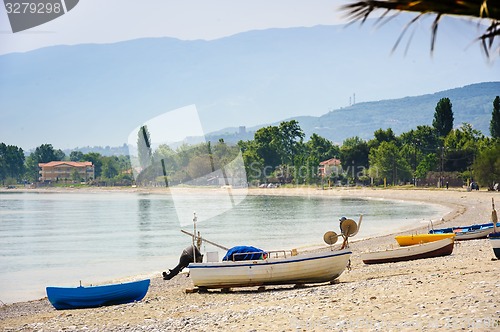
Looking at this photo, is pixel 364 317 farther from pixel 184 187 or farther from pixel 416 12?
pixel 184 187

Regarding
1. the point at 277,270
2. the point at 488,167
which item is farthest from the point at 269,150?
the point at 277,270

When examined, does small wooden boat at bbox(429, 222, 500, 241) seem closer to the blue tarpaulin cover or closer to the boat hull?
the boat hull

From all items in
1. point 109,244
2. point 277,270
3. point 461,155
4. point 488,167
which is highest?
point 461,155

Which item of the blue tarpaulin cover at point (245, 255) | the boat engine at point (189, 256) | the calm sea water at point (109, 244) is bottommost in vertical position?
the calm sea water at point (109, 244)

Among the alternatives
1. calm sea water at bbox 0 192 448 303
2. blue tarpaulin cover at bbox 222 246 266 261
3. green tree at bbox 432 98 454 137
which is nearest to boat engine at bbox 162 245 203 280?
blue tarpaulin cover at bbox 222 246 266 261

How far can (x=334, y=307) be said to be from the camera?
47.6 ft

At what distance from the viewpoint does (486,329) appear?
1047 cm

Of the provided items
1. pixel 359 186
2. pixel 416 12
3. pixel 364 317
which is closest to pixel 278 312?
pixel 364 317

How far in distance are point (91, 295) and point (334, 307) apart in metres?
7.92

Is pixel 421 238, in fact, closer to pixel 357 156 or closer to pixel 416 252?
pixel 416 252

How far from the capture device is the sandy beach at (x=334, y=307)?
1231cm

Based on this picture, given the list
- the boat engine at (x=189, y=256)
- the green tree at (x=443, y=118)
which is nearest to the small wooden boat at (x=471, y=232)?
the boat engine at (x=189, y=256)

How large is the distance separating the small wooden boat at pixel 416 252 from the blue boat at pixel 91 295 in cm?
887

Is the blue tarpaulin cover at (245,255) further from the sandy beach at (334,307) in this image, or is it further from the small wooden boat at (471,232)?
the small wooden boat at (471,232)
